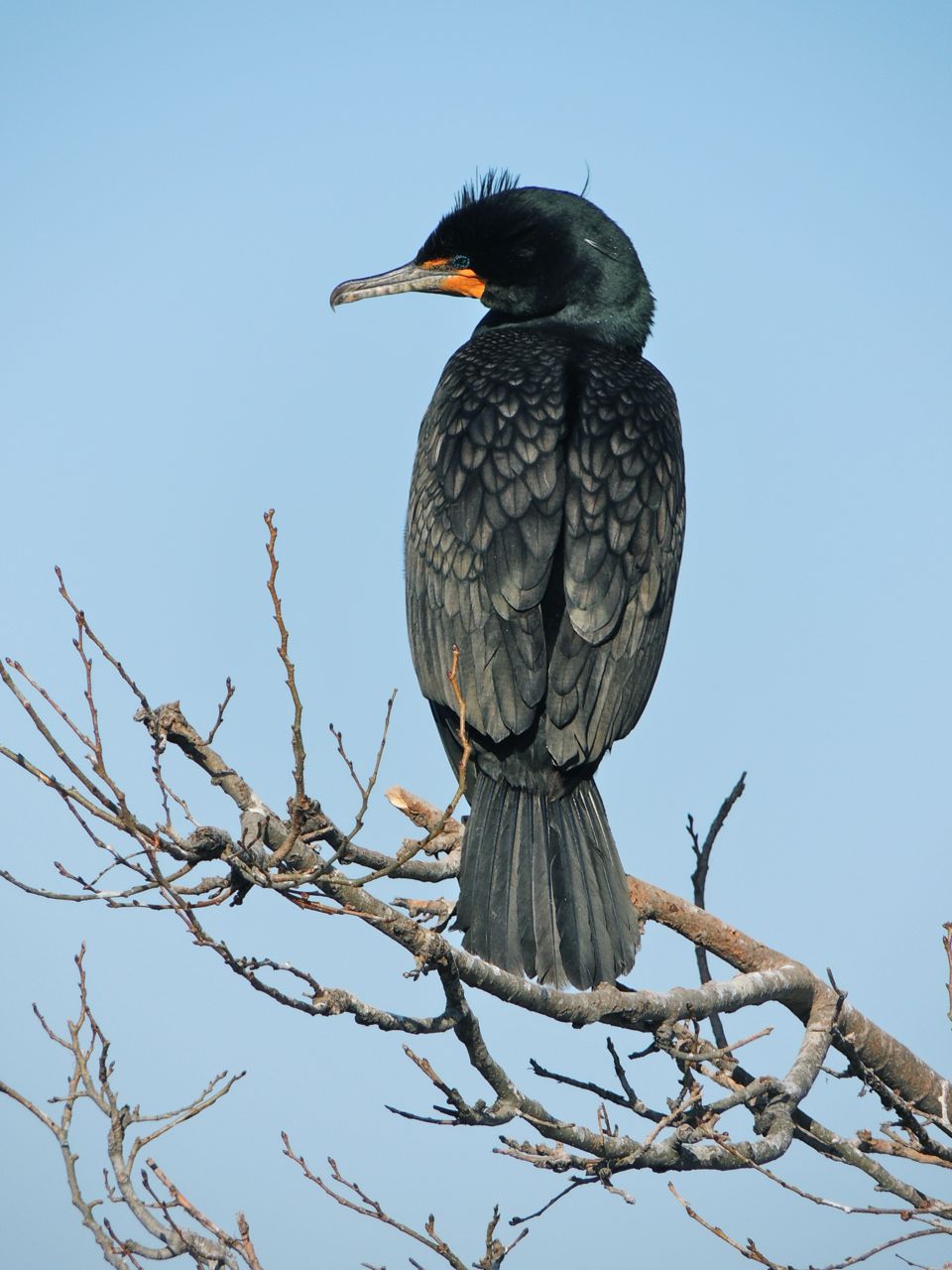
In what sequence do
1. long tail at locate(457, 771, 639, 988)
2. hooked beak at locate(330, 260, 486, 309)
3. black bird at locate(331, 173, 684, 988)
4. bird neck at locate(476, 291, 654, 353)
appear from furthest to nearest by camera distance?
hooked beak at locate(330, 260, 486, 309) < bird neck at locate(476, 291, 654, 353) < black bird at locate(331, 173, 684, 988) < long tail at locate(457, 771, 639, 988)

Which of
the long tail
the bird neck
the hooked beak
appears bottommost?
the long tail

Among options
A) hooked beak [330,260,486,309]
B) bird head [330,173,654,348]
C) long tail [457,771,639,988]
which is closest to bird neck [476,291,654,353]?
bird head [330,173,654,348]

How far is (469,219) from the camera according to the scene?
5758 mm

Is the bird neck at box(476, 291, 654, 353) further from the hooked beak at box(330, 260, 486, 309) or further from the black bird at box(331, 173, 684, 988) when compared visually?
the hooked beak at box(330, 260, 486, 309)

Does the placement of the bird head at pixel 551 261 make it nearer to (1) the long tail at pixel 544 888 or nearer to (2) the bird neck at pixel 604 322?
(2) the bird neck at pixel 604 322

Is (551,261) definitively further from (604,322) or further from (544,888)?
(544,888)

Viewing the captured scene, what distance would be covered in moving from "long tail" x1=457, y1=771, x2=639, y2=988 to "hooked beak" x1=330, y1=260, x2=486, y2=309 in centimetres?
250

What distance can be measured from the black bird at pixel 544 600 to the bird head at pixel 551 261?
4.8 inches

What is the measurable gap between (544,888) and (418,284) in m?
3.05

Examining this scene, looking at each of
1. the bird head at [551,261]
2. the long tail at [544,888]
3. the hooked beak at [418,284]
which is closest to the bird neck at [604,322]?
the bird head at [551,261]

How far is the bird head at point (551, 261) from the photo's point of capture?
5.64 metres

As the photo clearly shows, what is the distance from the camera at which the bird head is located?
5645 millimetres

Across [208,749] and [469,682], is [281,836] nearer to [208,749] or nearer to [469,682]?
[208,749]

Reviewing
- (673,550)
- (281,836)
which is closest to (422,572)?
(673,550)
